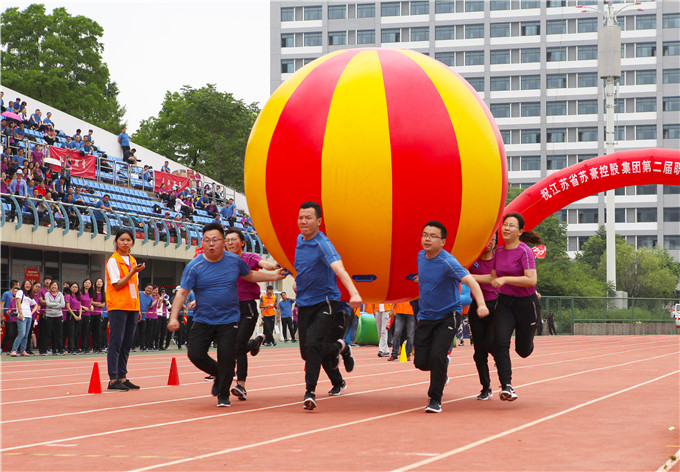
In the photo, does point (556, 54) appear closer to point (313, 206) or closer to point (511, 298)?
point (511, 298)

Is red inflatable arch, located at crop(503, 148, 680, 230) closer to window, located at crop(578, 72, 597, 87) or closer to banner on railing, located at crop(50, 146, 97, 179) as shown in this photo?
banner on railing, located at crop(50, 146, 97, 179)

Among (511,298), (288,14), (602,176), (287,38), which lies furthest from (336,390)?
(288,14)

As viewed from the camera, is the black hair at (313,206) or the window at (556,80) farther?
the window at (556,80)

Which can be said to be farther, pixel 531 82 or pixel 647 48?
pixel 531 82

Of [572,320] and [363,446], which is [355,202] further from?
[572,320]

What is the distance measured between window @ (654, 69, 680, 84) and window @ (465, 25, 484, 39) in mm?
17543

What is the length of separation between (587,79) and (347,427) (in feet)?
285

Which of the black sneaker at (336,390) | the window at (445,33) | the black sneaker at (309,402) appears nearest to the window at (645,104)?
the window at (445,33)

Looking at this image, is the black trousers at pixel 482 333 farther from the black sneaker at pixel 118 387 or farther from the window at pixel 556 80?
the window at pixel 556 80

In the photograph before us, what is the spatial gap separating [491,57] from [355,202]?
281ft

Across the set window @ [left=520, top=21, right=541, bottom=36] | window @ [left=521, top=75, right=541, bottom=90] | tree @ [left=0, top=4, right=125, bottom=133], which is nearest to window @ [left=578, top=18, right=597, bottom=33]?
window @ [left=520, top=21, right=541, bottom=36]

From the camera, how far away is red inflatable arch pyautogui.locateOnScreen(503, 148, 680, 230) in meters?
19.2

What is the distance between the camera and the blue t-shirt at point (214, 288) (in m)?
A: 9.48

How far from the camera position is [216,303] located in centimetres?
948
